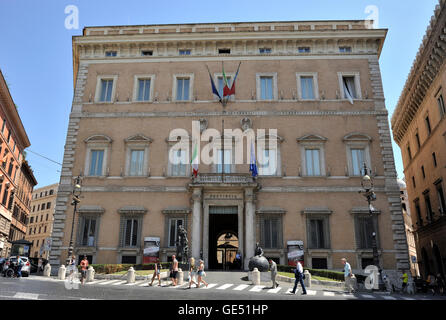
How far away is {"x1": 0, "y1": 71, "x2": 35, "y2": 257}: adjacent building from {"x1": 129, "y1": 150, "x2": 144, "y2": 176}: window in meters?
17.0

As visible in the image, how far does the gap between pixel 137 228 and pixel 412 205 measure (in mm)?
29740

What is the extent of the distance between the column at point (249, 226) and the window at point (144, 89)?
36.4 ft

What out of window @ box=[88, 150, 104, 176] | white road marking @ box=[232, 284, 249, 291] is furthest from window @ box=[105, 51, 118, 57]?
white road marking @ box=[232, 284, 249, 291]

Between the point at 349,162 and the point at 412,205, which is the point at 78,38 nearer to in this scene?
the point at 349,162

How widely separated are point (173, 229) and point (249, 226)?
17.0 ft

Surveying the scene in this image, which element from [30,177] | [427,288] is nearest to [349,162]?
[427,288]

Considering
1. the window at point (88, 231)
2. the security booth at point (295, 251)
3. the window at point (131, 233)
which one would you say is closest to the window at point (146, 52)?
the window at point (131, 233)

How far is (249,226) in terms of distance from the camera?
23.8 metres

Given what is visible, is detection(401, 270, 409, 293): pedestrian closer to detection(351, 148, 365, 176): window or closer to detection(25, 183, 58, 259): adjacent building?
detection(351, 148, 365, 176): window

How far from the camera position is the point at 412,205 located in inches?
1518

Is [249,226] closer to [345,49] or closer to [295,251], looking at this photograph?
[295,251]

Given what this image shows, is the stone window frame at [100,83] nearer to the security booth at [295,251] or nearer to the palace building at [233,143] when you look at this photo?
the palace building at [233,143]

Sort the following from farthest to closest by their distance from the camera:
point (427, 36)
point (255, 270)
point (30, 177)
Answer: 1. point (30, 177)
2. point (427, 36)
3. point (255, 270)

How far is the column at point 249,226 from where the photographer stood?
23.3 meters
